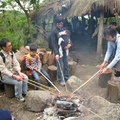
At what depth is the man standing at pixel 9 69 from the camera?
3.90 meters

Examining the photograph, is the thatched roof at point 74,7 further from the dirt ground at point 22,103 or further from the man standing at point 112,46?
the man standing at point 112,46

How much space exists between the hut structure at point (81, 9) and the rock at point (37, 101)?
17.2 ft

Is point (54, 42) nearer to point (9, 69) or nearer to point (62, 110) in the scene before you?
point (9, 69)

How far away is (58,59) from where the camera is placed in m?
4.90

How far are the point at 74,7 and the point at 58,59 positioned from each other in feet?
14.6

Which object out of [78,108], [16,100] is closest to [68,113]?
[78,108]

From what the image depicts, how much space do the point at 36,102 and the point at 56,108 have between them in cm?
56

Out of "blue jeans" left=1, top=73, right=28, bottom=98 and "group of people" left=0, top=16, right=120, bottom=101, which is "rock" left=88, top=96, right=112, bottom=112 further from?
"blue jeans" left=1, top=73, right=28, bottom=98

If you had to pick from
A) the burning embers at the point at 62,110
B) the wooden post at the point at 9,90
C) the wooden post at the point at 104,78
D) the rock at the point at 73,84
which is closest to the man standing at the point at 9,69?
the wooden post at the point at 9,90

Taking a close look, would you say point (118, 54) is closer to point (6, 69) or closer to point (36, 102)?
point (36, 102)

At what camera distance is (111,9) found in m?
7.25

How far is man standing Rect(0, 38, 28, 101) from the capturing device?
390cm

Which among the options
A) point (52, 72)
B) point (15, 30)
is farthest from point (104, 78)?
point (15, 30)

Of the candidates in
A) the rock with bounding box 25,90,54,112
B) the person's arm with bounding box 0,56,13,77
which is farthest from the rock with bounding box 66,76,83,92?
the person's arm with bounding box 0,56,13,77
